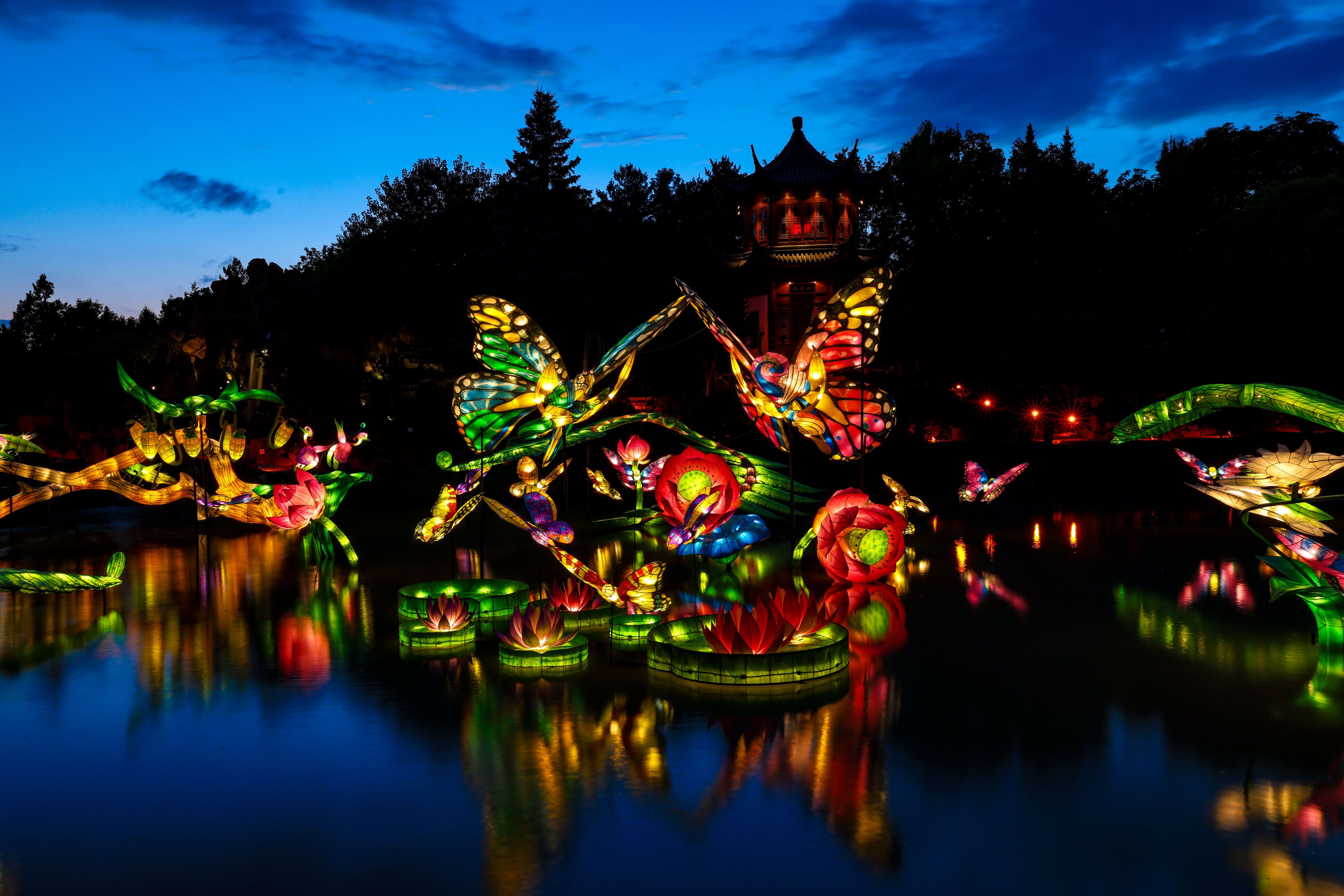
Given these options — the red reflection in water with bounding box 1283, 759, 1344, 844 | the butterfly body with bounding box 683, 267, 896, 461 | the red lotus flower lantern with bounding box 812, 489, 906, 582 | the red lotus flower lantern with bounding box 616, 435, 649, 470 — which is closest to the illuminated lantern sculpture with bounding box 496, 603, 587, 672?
the butterfly body with bounding box 683, 267, 896, 461

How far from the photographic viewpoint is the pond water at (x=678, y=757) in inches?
201

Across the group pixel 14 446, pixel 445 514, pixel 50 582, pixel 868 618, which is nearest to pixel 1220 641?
→ pixel 868 618

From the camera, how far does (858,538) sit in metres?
12.2

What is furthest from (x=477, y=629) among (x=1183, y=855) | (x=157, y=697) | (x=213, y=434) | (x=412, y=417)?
(x=412, y=417)

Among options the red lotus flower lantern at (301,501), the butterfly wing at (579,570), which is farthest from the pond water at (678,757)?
the red lotus flower lantern at (301,501)

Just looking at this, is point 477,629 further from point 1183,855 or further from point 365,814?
point 1183,855

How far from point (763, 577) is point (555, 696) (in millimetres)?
5810

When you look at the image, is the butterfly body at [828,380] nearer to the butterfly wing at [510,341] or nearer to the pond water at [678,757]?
the butterfly wing at [510,341]

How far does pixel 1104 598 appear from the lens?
38.2 feet

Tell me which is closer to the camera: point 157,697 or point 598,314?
point 157,697

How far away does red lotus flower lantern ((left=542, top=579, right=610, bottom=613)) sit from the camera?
1046 centimetres

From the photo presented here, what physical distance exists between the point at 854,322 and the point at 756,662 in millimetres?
5492

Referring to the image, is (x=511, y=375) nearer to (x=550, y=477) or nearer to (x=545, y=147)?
(x=550, y=477)

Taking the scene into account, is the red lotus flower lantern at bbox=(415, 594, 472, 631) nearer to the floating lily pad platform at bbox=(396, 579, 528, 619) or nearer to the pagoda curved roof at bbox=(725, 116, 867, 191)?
the floating lily pad platform at bbox=(396, 579, 528, 619)
